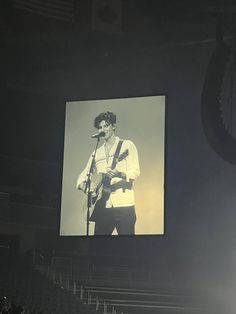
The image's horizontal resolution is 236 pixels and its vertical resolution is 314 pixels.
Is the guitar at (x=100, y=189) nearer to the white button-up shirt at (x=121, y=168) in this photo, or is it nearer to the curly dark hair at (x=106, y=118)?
the white button-up shirt at (x=121, y=168)

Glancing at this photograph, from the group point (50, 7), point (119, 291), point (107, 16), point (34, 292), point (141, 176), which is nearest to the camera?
point (50, 7)

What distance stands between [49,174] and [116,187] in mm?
2710

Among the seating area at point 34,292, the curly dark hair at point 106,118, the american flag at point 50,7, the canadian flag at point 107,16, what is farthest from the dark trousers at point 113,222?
the american flag at point 50,7

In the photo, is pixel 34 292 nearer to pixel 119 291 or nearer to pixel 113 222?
pixel 119 291

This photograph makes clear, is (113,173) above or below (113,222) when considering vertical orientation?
above

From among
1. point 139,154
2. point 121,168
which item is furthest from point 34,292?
point 139,154

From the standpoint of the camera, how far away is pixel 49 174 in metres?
11.3

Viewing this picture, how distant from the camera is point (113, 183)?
8898mm

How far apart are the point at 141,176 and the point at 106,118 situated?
1121 millimetres

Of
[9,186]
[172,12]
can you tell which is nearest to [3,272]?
[9,186]

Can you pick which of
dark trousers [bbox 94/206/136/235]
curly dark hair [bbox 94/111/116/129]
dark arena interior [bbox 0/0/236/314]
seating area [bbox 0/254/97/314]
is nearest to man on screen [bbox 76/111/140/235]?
dark trousers [bbox 94/206/136/235]

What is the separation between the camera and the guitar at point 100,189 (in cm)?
889

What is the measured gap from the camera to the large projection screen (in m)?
9.02

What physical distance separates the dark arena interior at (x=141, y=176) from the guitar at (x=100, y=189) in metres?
0.57
